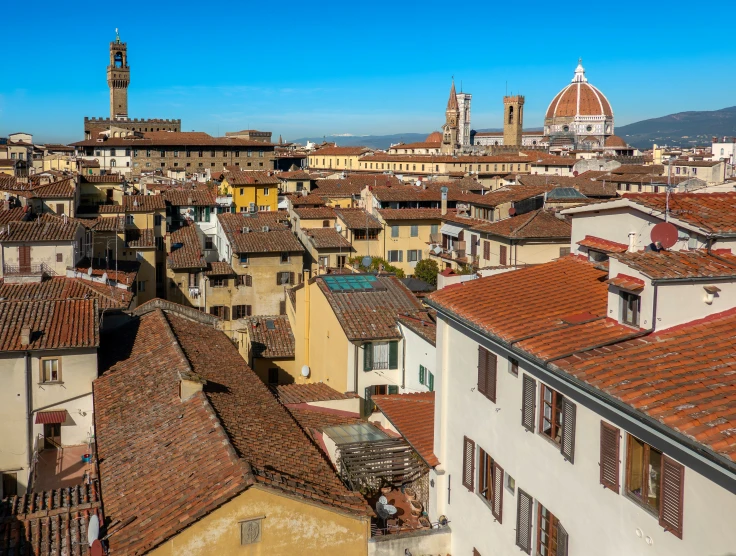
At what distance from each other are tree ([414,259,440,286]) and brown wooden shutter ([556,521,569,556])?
1202 inches

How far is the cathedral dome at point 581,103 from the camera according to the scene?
16725 cm

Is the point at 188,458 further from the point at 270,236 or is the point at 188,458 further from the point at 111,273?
the point at 270,236

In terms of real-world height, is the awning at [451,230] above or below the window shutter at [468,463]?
above

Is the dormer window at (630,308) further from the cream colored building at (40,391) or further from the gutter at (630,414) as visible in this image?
the cream colored building at (40,391)

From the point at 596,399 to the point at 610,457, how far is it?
0.63 metres

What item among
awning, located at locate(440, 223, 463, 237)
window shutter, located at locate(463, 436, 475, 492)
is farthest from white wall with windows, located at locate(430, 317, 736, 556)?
awning, located at locate(440, 223, 463, 237)

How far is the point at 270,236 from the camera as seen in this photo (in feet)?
132

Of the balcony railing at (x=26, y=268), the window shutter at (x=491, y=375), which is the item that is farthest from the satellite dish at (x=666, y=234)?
the balcony railing at (x=26, y=268)

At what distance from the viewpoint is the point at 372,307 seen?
2294 cm

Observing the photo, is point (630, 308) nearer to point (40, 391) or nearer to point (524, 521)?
point (524, 521)

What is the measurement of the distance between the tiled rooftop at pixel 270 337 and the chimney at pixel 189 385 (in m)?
11.0

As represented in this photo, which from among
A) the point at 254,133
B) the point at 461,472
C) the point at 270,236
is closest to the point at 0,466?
the point at 461,472

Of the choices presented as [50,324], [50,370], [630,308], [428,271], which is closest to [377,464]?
[630,308]

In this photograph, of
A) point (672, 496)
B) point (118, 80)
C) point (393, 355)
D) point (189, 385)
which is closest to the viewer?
point (672, 496)
